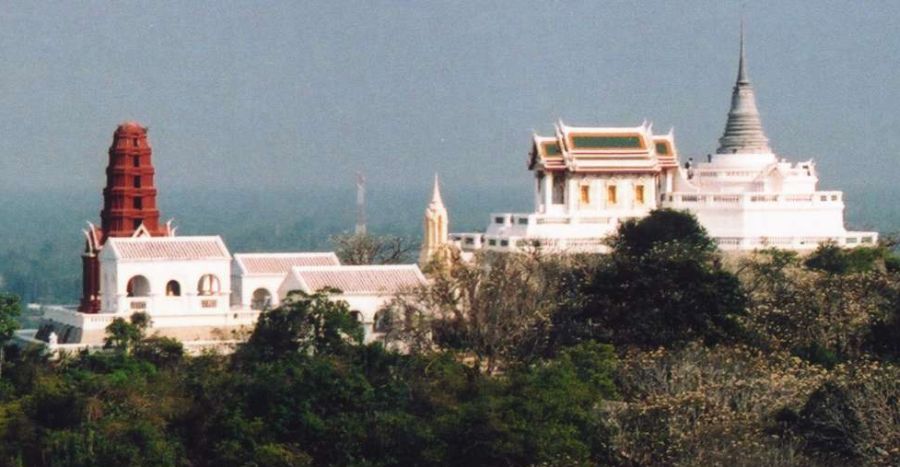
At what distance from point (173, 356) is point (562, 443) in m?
12.7

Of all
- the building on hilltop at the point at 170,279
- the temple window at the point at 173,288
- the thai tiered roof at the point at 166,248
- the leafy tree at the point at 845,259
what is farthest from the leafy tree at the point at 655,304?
the temple window at the point at 173,288

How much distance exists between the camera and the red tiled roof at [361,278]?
47375 mm

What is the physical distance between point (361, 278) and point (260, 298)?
11.2 ft

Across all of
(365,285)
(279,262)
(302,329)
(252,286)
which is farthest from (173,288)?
(302,329)

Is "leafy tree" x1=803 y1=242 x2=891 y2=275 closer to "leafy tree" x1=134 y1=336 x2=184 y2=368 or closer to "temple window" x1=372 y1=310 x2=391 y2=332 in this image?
"temple window" x1=372 y1=310 x2=391 y2=332

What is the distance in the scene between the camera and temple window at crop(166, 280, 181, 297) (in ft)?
157

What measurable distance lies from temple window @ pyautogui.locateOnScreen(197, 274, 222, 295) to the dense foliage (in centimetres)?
283

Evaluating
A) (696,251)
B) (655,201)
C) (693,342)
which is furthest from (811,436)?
(655,201)

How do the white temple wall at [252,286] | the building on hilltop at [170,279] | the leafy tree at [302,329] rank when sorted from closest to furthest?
the leafy tree at [302,329] < the building on hilltop at [170,279] < the white temple wall at [252,286]

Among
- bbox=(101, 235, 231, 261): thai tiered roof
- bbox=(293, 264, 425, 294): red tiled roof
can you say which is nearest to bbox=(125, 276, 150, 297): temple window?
bbox=(101, 235, 231, 261): thai tiered roof

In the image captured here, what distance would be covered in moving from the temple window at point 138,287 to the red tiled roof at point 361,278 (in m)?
3.20

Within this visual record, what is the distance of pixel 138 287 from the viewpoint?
48.2 meters

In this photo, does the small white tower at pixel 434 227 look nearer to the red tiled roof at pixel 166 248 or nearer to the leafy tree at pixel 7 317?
the red tiled roof at pixel 166 248

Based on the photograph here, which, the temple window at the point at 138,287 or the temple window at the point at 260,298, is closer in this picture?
the temple window at the point at 138,287
